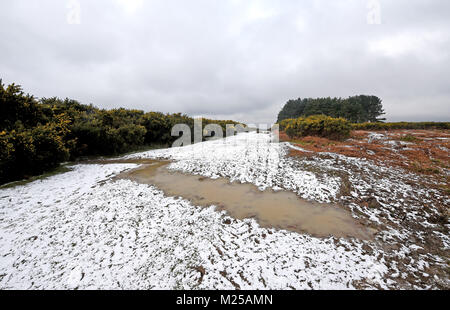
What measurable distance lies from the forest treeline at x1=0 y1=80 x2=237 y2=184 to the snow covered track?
153 centimetres

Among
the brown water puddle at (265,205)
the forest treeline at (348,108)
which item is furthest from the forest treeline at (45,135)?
the forest treeline at (348,108)

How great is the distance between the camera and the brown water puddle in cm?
330

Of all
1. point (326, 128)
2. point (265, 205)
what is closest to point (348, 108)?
point (326, 128)

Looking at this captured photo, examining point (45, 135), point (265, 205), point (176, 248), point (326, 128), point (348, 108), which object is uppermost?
point (348, 108)

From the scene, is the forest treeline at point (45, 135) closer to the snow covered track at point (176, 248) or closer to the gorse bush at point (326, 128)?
the snow covered track at point (176, 248)

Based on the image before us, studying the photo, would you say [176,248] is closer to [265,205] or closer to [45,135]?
[265,205]

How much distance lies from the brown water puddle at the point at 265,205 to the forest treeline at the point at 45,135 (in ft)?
10.1

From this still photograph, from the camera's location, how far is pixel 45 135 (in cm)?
593

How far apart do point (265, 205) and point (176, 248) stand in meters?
2.46

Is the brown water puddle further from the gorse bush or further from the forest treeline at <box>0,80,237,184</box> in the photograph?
the gorse bush

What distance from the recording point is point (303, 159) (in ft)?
27.2

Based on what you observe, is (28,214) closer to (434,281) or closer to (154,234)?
(154,234)

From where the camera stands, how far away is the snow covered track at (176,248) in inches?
89.3
